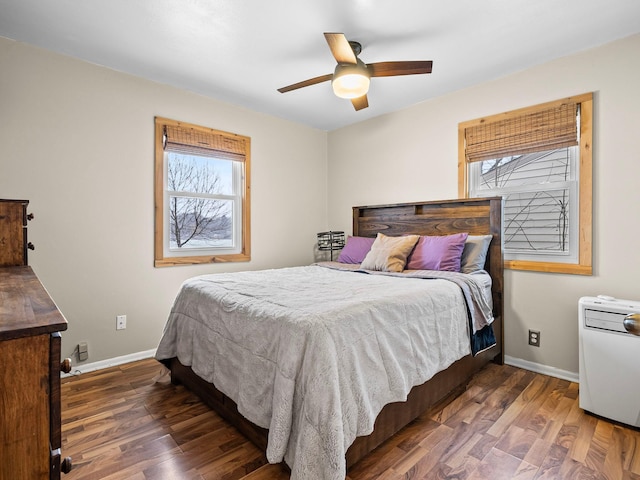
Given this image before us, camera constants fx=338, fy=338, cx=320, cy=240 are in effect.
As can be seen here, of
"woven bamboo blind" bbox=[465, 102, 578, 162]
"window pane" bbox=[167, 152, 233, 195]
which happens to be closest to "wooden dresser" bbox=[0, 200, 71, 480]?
"window pane" bbox=[167, 152, 233, 195]

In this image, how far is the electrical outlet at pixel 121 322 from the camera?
2.85 metres

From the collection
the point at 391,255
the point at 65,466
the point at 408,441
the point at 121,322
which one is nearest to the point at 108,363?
the point at 121,322

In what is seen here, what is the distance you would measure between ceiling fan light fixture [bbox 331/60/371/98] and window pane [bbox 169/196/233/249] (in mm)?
1852

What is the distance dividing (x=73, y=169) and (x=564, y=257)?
12.8ft

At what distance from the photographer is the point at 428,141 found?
11.3 feet

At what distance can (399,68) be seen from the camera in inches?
87.7

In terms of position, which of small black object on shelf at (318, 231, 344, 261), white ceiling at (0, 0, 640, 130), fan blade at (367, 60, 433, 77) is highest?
white ceiling at (0, 0, 640, 130)

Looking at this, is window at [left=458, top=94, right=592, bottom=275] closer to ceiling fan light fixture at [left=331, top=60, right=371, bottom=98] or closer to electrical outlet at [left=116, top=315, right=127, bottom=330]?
ceiling fan light fixture at [left=331, top=60, right=371, bottom=98]

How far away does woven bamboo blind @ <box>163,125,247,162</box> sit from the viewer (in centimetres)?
313

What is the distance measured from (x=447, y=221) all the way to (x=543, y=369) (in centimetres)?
144

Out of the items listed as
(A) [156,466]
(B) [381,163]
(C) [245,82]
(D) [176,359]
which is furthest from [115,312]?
(B) [381,163]

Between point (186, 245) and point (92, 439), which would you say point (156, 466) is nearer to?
point (92, 439)

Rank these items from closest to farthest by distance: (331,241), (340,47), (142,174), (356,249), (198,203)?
(340,47)
(142,174)
(198,203)
(356,249)
(331,241)

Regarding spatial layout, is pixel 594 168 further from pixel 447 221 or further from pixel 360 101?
pixel 360 101
